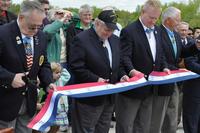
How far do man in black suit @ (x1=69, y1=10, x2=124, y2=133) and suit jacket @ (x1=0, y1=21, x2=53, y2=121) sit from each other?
2.28ft

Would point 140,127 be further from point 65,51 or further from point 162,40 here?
point 65,51

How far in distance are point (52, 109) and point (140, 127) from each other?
1773 mm

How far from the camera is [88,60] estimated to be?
5.10m

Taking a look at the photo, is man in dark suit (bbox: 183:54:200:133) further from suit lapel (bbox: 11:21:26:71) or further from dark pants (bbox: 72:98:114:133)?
suit lapel (bbox: 11:21:26:71)

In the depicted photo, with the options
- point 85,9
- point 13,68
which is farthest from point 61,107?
point 13,68

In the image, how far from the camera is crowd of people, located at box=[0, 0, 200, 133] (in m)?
4.28

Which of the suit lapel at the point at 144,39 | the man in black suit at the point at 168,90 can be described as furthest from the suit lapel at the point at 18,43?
the man in black suit at the point at 168,90

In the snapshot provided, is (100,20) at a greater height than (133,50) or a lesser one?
greater

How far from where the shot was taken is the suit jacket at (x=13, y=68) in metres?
4.18

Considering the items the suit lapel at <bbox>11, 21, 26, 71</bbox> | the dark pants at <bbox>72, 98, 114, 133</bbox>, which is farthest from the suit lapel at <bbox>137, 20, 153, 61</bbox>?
the suit lapel at <bbox>11, 21, 26, 71</bbox>

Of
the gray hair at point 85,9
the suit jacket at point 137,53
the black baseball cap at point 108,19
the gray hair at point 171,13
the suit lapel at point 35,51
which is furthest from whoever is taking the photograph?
the gray hair at point 85,9

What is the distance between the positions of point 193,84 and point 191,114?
1.63 feet

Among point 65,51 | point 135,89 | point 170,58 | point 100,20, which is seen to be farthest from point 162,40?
point 65,51

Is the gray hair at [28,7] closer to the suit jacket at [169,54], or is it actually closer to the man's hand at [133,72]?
the man's hand at [133,72]
